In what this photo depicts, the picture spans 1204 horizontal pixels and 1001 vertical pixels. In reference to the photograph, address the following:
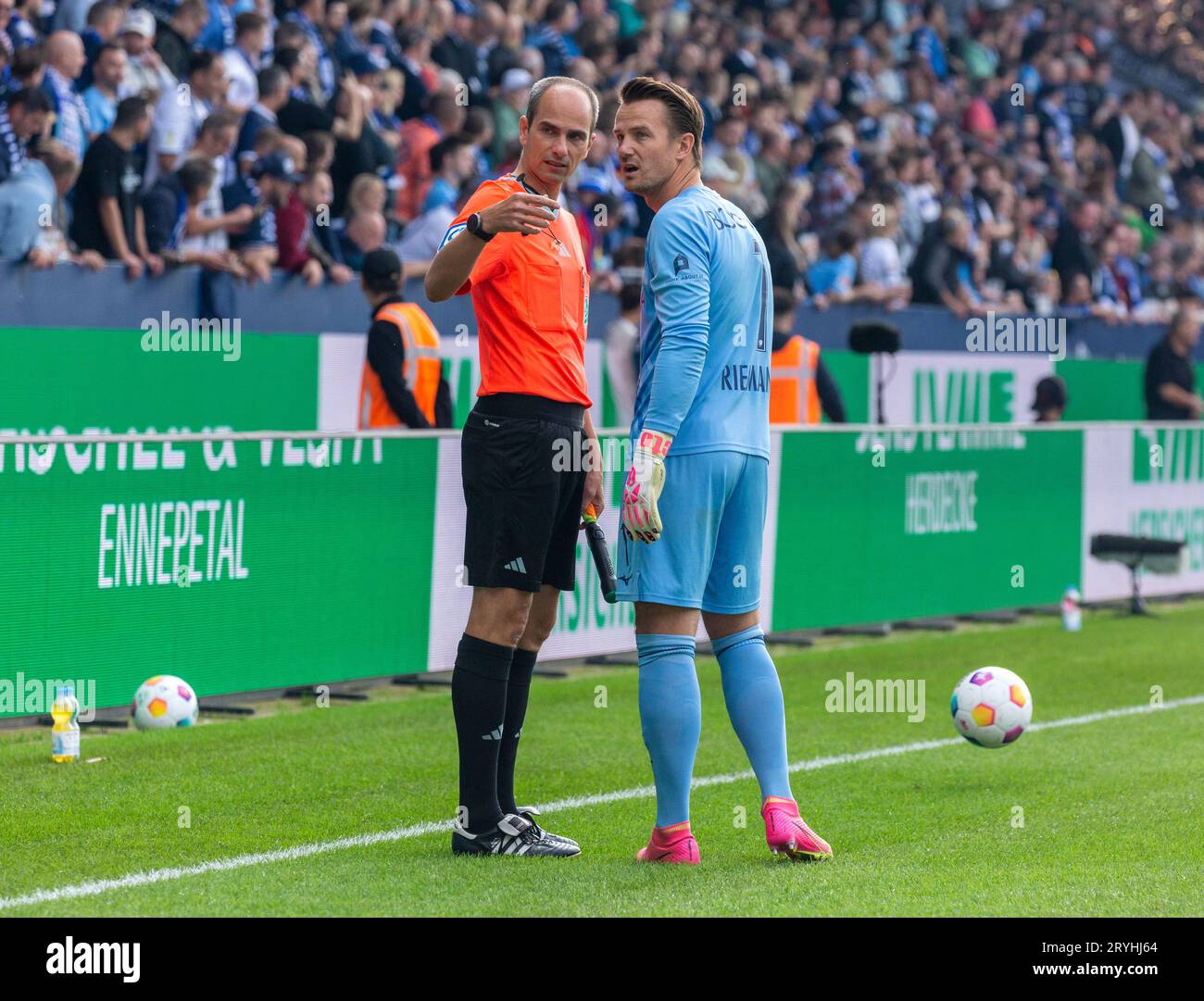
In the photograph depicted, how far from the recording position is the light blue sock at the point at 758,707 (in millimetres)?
6066

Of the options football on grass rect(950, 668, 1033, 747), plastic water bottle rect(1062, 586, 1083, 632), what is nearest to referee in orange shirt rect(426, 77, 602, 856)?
football on grass rect(950, 668, 1033, 747)

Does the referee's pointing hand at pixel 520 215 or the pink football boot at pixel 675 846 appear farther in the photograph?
the pink football boot at pixel 675 846

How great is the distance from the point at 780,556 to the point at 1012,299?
9.14 metres

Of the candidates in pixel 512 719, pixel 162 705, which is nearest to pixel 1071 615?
pixel 162 705

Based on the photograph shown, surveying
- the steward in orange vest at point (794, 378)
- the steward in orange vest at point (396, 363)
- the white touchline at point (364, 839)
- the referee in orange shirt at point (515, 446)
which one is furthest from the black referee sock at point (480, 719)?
the steward in orange vest at point (794, 378)

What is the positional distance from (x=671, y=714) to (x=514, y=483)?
88cm

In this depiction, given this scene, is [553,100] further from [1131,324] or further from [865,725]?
[1131,324]

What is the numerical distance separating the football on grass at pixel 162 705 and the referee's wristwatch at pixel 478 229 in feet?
12.3

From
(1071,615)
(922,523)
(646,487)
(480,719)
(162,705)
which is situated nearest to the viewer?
(646,487)

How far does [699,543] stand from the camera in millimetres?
5922

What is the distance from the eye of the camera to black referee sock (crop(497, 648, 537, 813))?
6426 mm

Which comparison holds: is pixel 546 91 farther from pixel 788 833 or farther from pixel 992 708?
pixel 992 708

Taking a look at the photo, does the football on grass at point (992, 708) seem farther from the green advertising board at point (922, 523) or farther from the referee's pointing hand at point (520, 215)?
the green advertising board at point (922, 523)
